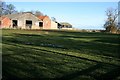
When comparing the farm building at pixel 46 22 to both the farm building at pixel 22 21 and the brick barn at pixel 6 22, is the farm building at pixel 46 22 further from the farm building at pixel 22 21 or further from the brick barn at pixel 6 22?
the brick barn at pixel 6 22

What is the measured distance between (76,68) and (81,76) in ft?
4.76

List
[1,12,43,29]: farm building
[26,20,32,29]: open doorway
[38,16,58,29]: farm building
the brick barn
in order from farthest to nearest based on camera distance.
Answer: [38,16,58,29]: farm building
[26,20,32,29]: open doorway
[1,12,43,29]: farm building
the brick barn

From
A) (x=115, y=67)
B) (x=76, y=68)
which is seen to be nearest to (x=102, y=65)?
(x=115, y=67)

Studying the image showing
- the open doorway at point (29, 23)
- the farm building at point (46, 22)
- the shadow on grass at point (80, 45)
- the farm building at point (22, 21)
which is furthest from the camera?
the farm building at point (46, 22)

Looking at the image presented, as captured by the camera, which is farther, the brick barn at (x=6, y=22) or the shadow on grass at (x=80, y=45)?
the brick barn at (x=6, y=22)

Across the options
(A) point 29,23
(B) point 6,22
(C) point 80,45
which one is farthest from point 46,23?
(C) point 80,45

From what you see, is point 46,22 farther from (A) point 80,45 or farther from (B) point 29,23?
(A) point 80,45

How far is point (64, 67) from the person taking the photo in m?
10.4

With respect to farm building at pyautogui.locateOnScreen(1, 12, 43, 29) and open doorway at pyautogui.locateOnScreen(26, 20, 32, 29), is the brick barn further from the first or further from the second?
open doorway at pyautogui.locateOnScreen(26, 20, 32, 29)

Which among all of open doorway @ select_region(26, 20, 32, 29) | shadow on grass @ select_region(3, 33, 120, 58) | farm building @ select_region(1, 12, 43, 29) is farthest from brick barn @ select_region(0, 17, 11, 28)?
shadow on grass @ select_region(3, 33, 120, 58)

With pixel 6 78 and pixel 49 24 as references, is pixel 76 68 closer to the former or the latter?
pixel 6 78

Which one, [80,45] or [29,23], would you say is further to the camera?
[29,23]

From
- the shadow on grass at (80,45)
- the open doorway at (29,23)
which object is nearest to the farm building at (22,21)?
the open doorway at (29,23)

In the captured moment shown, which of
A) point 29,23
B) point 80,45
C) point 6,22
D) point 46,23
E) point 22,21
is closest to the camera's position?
point 80,45
